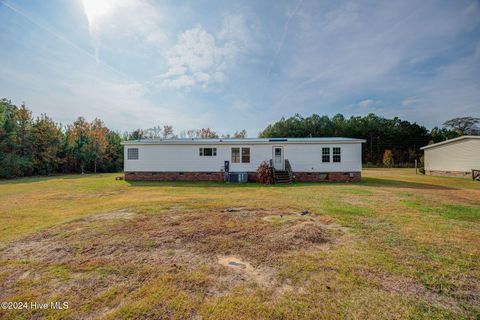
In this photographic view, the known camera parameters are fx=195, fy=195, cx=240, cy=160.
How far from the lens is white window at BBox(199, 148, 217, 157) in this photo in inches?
578

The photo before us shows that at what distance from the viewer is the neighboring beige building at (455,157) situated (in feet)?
52.3

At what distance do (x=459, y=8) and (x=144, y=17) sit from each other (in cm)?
1607

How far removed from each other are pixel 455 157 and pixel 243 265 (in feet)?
79.7

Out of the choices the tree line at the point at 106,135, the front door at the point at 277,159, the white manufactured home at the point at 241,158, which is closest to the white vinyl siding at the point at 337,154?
the white manufactured home at the point at 241,158

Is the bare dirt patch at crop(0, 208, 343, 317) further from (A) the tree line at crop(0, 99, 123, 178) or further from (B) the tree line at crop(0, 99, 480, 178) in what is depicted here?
(B) the tree line at crop(0, 99, 480, 178)

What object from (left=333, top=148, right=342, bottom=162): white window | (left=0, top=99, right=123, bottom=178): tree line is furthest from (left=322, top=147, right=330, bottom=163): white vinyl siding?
(left=0, top=99, right=123, bottom=178): tree line

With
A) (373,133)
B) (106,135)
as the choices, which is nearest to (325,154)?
(106,135)

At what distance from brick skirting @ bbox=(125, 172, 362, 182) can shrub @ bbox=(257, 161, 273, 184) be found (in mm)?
951

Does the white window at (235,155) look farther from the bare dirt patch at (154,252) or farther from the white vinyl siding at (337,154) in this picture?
the bare dirt patch at (154,252)

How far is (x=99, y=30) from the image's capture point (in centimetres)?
959

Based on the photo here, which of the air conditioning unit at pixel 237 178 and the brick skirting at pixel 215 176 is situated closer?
the air conditioning unit at pixel 237 178

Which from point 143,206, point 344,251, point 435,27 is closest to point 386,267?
point 344,251

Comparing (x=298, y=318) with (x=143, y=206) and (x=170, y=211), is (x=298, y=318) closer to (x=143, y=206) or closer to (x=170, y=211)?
(x=170, y=211)

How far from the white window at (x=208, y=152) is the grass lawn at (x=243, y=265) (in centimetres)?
946
